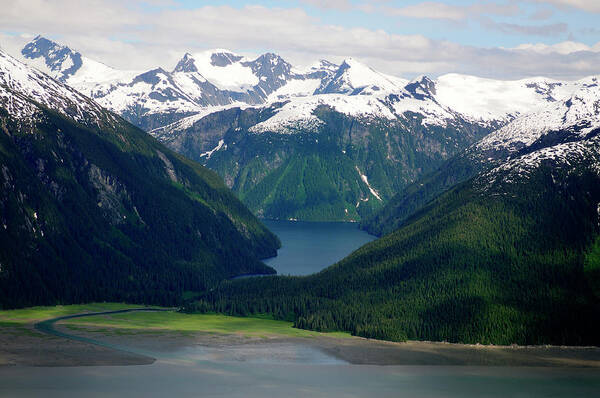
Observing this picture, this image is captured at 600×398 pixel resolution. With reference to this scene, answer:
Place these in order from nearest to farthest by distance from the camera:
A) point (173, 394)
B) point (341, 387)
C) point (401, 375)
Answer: point (173, 394) → point (341, 387) → point (401, 375)

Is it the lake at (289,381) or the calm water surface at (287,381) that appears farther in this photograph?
the calm water surface at (287,381)

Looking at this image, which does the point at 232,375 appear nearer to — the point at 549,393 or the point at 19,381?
the point at 19,381

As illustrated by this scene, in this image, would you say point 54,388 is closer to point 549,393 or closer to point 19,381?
point 19,381

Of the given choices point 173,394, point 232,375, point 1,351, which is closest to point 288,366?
point 232,375

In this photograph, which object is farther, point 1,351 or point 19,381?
point 1,351

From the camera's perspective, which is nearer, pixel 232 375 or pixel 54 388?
pixel 54 388

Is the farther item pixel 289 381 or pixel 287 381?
pixel 289 381

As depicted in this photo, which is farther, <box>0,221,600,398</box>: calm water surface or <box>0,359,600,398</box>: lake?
<box>0,221,600,398</box>: calm water surface

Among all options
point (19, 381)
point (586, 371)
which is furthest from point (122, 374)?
point (586, 371)

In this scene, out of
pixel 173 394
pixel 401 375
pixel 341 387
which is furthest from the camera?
pixel 401 375
